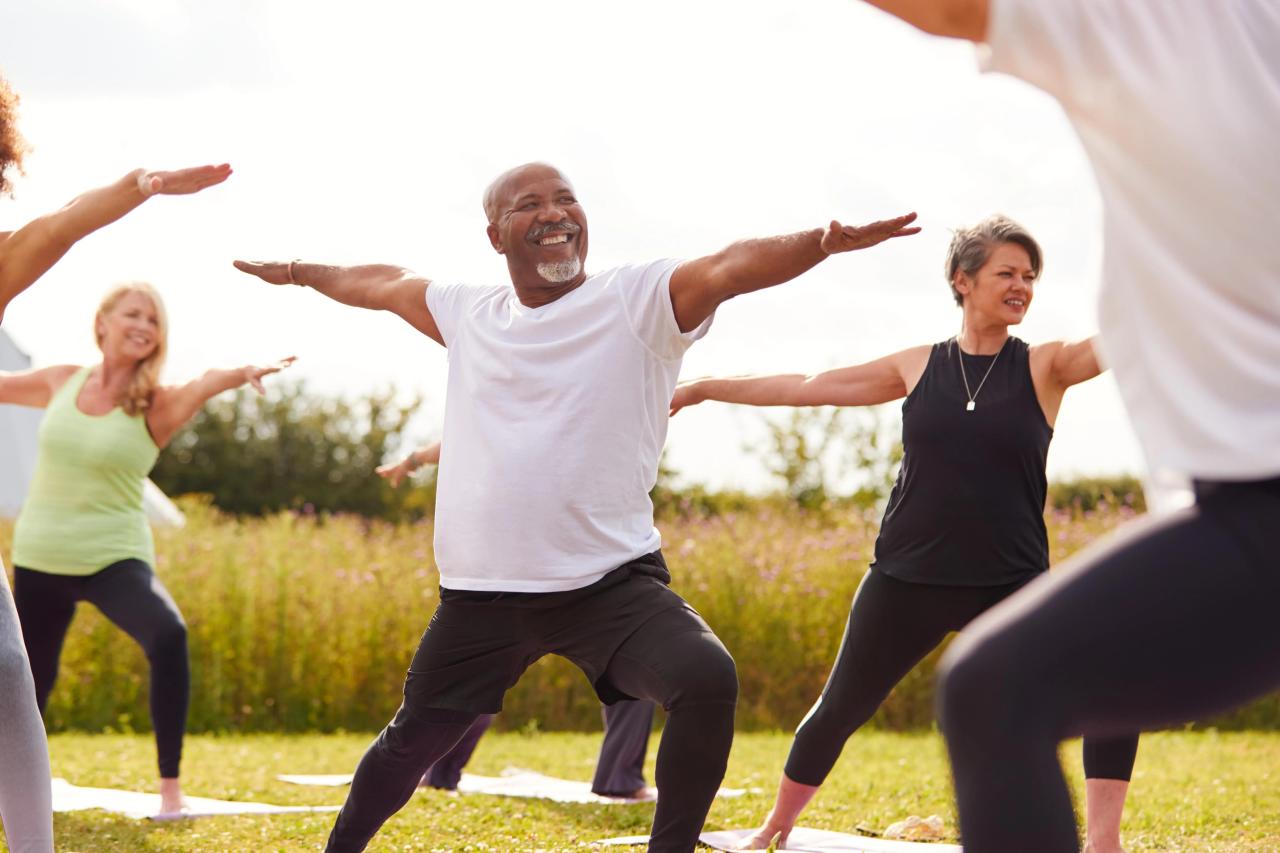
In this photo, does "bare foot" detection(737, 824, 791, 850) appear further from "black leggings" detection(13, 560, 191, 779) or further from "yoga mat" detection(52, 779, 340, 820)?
"black leggings" detection(13, 560, 191, 779)

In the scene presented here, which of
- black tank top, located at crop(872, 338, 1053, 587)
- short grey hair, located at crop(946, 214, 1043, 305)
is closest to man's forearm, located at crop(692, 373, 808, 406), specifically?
black tank top, located at crop(872, 338, 1053, 587)

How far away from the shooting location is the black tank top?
4.73 metres

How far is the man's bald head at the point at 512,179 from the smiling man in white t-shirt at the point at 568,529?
25 cm

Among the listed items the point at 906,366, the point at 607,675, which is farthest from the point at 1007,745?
the point at 906,366

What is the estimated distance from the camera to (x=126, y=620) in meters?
6.02

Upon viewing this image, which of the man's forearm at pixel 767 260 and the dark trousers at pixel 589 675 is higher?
the man's forearm at pixel 767 260

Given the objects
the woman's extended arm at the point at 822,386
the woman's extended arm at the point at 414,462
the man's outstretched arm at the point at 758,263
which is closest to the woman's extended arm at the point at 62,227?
the man's outstretched arm at the point at 758,263

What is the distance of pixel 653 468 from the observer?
4082mm

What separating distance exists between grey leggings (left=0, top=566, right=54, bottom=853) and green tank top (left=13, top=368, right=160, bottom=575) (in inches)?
105

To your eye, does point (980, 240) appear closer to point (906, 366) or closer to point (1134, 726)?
point (906, 366)

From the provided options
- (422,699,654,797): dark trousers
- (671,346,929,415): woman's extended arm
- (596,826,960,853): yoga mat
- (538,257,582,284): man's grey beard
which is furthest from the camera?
(422,699,654,797): dark trousers

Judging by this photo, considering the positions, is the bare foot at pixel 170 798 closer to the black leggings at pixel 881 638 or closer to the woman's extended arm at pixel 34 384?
the woman's extended arm at pixel 34 384

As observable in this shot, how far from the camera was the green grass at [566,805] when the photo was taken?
5879mm

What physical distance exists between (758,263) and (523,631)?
1226 millimetres
